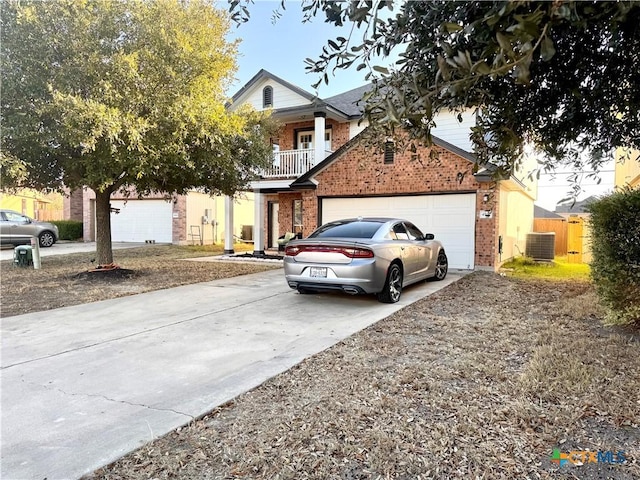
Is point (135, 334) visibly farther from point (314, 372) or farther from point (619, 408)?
point (619, 408)

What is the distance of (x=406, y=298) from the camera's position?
301 inches

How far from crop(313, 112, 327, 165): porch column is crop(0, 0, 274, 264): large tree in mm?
5371

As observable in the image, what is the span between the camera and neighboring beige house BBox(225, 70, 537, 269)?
11.3m

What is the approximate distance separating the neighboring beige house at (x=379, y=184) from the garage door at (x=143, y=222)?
722cm

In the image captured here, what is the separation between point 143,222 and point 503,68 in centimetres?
2342

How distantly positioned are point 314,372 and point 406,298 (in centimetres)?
405

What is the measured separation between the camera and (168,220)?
21.9 metres

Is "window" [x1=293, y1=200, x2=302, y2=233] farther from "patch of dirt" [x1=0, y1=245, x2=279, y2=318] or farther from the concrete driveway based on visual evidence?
the concrete driveway

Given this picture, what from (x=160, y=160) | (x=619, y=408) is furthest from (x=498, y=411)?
(x=160, y=160)

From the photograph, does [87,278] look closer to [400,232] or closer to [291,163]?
[400,232]

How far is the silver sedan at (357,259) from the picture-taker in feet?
21.6

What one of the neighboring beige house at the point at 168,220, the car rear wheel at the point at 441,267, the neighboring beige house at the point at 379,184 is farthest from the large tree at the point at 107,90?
the neighboring beige house at the point at 168,220

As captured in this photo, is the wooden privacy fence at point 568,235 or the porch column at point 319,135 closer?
the porch column at point 319,135

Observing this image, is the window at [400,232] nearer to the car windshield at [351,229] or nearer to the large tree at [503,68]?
the car windshield at [351,229]
